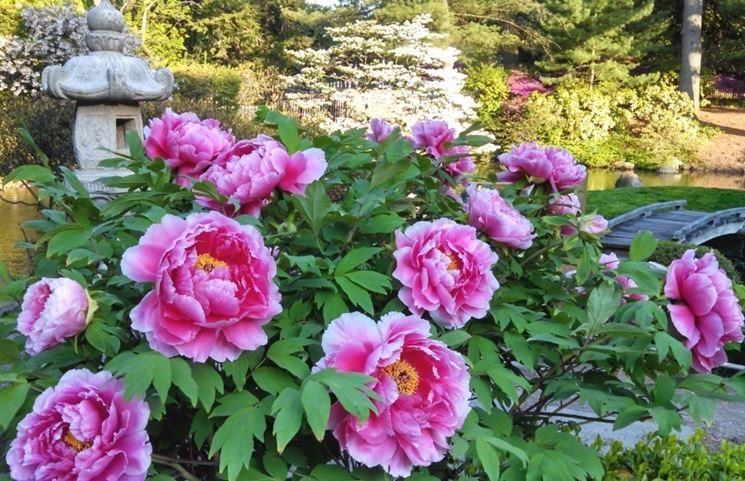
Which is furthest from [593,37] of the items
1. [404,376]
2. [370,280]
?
[404,376]

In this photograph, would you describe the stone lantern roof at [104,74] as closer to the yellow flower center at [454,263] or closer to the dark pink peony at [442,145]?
the dark pink peony at [442,145]

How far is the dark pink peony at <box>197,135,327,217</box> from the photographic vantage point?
108cm

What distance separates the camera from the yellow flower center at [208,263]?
0.87 meters

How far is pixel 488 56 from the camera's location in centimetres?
2278

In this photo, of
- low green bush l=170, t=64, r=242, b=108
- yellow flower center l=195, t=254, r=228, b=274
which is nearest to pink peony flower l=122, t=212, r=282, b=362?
yellow flower center l=195, t=254, r=228, b=274

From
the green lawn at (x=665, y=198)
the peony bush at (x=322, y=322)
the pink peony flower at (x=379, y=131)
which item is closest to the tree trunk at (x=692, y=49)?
the green lawn at (x=665, y=198)

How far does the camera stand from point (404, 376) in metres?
0.92

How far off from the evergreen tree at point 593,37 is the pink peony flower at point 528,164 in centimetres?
2180

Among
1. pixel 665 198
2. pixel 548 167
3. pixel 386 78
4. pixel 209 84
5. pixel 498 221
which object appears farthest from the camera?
pixel 209 84

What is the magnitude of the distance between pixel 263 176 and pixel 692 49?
79.3ft

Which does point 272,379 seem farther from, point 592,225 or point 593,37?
point 593,37

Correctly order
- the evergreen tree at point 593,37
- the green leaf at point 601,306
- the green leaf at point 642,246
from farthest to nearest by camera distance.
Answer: the evergreen tree at point 593,37
the green leaf at point 642,246
the green leaf at point 601,306

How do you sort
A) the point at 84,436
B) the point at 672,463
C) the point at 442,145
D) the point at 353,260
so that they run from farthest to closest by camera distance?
the point at 672,463, the point at 442,145, the point at 353,260, the point at 84,436

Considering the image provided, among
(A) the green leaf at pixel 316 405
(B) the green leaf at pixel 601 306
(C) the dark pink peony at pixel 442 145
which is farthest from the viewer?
(C) the dark pink peony at pixel 442 145
